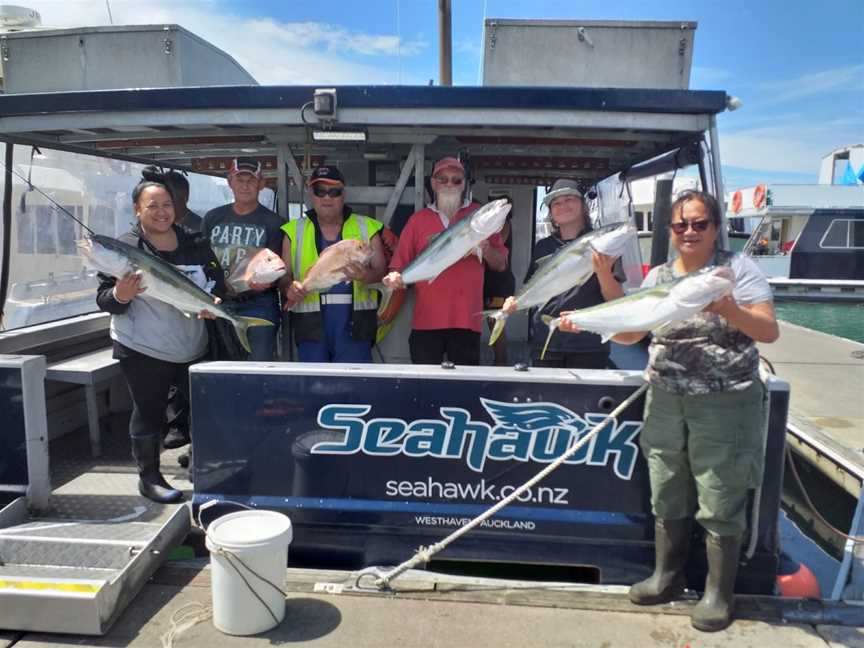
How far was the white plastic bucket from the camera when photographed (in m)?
2.52

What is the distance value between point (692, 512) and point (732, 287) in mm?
1095

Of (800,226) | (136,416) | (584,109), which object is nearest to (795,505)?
(584,109)

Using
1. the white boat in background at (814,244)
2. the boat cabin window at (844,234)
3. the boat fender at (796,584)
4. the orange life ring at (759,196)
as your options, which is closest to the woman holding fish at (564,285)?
the boat fender at (796,584)

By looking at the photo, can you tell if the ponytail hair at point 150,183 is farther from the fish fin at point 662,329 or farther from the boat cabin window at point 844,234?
the boat cabin window at point 844,234

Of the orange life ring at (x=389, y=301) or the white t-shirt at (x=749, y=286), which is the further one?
the orange life ring at (x=389, y=301)

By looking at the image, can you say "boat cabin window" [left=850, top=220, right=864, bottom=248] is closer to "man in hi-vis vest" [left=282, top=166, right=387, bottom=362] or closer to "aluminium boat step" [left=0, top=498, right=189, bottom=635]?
"man in hi-vis vest" [left=282, top=166, right=387, bottom=362]

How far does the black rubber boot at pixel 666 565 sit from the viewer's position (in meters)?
2.76

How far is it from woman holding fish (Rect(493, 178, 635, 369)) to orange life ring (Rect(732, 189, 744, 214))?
3168 centimetres

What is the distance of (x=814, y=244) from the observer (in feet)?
76.1

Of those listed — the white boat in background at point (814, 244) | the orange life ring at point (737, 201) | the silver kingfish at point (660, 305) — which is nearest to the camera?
the silver kingfish at point (660, 305)

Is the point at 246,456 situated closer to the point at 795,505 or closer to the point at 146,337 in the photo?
the point at 146,337

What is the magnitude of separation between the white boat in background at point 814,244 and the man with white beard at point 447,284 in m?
19.8

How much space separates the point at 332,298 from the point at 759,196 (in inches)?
1178

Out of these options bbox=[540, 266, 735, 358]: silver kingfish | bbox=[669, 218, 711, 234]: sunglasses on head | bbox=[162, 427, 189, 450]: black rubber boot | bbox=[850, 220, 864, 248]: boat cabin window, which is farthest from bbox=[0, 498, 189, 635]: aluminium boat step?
bbox=[850, 220, 864, 248]: boat cabin window
